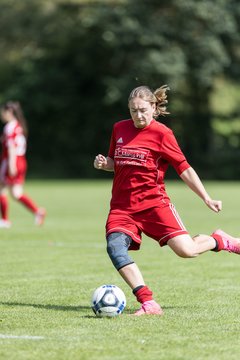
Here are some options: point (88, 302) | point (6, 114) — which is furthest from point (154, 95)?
point (6, 114)

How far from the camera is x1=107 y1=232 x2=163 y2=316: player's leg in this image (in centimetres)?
728

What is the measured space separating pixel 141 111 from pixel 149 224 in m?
0.96

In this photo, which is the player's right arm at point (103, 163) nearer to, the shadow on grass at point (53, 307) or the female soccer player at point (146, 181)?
the female soccer player at point (146, 181)

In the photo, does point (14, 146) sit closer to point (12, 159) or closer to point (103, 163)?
point (12, 159)

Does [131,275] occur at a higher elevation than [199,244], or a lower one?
lower

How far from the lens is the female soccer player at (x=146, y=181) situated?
757 centimetres

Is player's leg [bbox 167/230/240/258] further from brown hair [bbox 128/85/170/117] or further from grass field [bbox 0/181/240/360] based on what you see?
brown hair [bbox 128/85/170/117]

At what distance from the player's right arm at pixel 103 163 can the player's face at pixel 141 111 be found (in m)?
0.43

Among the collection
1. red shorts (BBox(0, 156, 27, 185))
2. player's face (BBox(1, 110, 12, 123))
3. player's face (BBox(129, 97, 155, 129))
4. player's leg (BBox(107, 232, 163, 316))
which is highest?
player's face (BBox(129, 97, 155, 129))

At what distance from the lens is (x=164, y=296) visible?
8406 millimetres

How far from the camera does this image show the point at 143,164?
764 cm

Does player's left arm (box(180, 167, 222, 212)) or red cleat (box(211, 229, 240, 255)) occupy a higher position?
player's left arm (box(180, 167, 222, 212))

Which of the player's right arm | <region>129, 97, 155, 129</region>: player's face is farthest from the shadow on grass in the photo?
<region>129, 97, 155, 129</region>: player's face

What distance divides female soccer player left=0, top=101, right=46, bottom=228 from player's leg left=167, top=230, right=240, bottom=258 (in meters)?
8.51
